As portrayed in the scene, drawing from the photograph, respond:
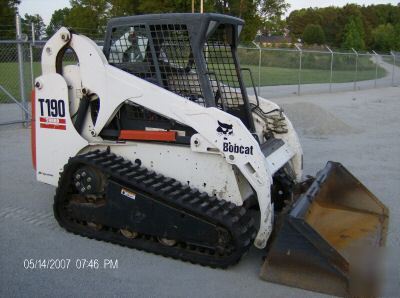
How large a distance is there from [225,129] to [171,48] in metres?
1.00

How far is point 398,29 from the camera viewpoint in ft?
246

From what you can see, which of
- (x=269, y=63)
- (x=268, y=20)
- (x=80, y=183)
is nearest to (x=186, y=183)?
(x=80, y=183)

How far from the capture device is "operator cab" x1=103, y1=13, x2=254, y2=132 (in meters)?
4.59

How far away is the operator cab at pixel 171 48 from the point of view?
459cm

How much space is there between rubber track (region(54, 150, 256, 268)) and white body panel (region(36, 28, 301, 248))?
0.13 m

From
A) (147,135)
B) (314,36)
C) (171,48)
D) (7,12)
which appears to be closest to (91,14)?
(7,12)

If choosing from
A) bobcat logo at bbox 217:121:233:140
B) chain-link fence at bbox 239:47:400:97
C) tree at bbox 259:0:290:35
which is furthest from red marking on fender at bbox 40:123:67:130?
tree at bbox 259:0:290:35

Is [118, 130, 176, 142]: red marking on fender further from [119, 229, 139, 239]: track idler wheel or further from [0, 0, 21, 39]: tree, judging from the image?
[0, 0, 21, 39]: tree

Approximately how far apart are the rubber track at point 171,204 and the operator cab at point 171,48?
80cm

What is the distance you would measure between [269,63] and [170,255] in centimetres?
1921

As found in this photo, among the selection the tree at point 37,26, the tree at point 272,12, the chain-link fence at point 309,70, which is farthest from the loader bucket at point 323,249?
the tree at point 272,12

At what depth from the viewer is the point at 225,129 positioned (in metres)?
4.25

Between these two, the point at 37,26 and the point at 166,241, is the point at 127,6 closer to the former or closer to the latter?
the point at 37,26

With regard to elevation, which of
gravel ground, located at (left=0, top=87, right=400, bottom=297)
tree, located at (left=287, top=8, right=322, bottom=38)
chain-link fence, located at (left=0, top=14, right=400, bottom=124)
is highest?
tree, located at (left=287, top=8, right=322, bottom=38)
